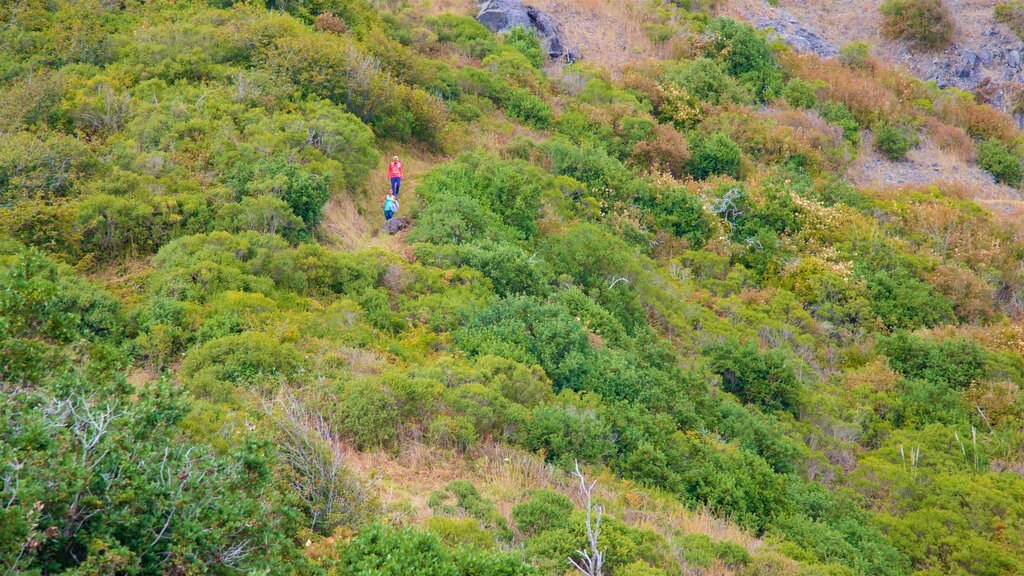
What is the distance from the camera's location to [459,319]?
45.3ft

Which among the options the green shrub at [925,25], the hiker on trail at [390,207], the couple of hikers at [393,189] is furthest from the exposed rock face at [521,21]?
the green shrub at [925,25]

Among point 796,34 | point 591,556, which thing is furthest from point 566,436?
point 796,34

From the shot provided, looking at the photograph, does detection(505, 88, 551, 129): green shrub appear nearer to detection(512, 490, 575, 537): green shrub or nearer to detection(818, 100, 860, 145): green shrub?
detection(818, 100, 860, 145): green shrub

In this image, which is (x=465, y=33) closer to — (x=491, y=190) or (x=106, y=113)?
(x=491, y=190)

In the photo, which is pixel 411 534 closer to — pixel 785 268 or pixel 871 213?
pixel 785 268

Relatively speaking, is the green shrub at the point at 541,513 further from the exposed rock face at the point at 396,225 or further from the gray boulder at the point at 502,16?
the gray boulder at the point at 502,16

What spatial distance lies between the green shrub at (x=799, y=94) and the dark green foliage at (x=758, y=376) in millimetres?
14822

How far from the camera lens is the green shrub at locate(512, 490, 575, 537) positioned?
9.00 metres

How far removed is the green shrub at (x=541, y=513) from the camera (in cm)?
900

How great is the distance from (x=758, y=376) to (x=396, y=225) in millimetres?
7659

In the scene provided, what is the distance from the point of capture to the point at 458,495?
9211 mm

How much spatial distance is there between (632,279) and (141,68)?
11274 mm

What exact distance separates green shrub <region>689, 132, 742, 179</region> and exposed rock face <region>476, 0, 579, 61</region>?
21.5 feet

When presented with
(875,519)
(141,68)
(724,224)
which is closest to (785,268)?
(724,224)
